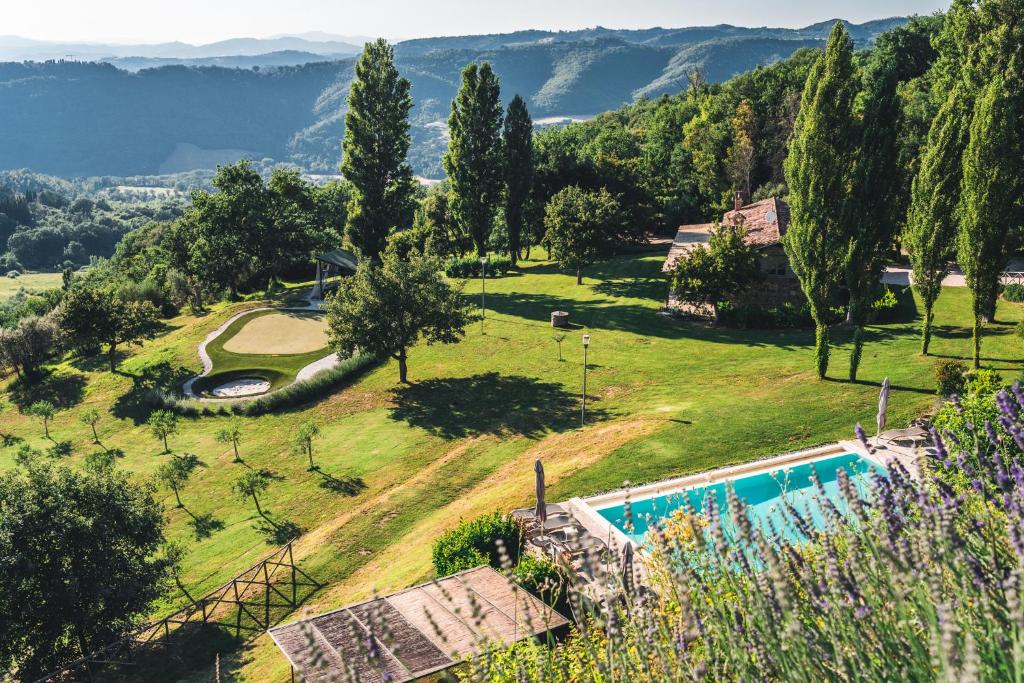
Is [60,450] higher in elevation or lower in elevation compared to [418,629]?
lower

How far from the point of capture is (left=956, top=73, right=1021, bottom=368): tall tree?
26422 millimetres

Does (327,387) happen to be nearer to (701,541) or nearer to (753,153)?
(701,541)

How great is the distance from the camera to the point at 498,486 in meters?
27.8

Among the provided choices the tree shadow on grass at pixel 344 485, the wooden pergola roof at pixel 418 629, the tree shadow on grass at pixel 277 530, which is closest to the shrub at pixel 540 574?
the wooden pergola roof at pixel 418 629

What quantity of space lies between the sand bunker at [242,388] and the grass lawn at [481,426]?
358 cm

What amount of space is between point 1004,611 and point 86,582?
22385 mm

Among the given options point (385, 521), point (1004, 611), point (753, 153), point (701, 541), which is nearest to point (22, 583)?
point (385, 521)

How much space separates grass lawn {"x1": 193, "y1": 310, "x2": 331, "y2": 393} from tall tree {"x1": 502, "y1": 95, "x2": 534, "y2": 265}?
19.6 m

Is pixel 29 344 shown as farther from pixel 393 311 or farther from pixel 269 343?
pixel 393 311

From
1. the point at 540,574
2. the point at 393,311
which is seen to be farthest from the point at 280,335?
the point at 540,574

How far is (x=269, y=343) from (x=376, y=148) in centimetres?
1961

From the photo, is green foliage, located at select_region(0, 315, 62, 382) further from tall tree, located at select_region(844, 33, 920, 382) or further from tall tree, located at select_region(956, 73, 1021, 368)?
tall tree, located at select_region(956, 73, 1021, 368)

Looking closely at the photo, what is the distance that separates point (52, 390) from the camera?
48250 mm

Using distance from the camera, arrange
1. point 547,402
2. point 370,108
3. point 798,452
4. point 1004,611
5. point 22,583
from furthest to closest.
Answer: point 370,108 → point 547,402 → point 798,452 → point 22,583 → point 1004,611
